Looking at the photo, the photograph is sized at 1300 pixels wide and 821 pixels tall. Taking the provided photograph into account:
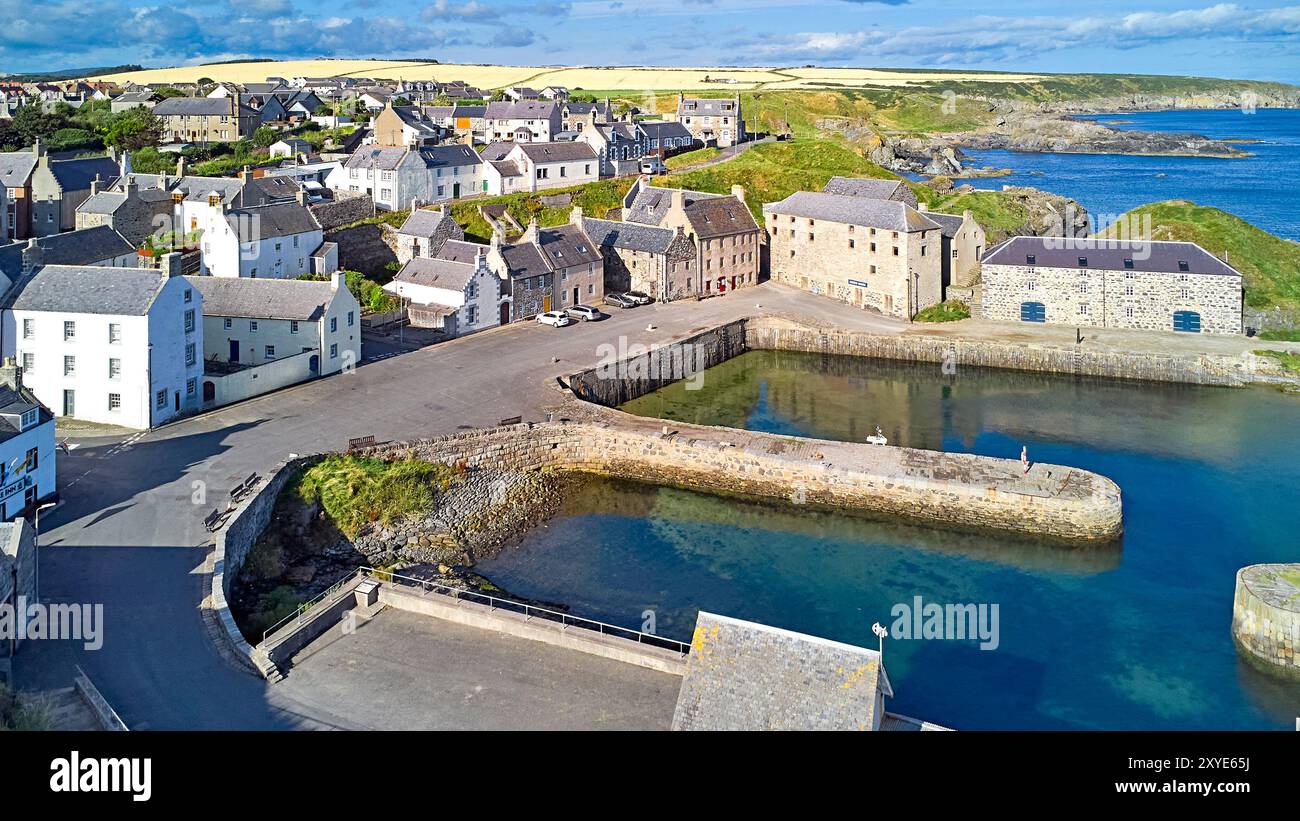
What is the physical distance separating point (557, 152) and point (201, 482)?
2168 inches

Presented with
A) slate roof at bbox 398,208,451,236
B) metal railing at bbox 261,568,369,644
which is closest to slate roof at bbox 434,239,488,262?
slate roof at bbox 398,208,451,236

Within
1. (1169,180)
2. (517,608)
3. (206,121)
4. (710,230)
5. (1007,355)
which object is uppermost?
(1169,180)

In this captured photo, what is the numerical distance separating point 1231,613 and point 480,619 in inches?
878

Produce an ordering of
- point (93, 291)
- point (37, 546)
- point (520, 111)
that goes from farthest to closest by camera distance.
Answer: point (520, 111) → point (93, 291) → point (37, 546)

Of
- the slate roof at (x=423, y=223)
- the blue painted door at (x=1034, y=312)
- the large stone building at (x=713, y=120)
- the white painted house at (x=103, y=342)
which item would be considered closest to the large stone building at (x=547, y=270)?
the slate roof at (x=423, y=223)

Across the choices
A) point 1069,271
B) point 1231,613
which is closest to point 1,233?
point 1069,271

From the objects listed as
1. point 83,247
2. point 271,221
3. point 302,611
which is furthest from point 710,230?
point 302,611

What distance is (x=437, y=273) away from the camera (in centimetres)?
5831

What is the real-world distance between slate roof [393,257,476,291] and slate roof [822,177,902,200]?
29.5 m

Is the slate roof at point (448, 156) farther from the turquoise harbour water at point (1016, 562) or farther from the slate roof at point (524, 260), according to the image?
the turquoise harbour water at point (1016, 562)

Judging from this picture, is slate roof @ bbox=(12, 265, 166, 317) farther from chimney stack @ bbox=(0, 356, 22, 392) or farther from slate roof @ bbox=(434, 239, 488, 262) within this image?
slate roof @ bbox=(434, 239, 488, 262)

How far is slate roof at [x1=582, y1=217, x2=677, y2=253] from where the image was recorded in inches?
2596

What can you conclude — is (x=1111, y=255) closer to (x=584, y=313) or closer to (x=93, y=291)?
(x=584, y=313)
